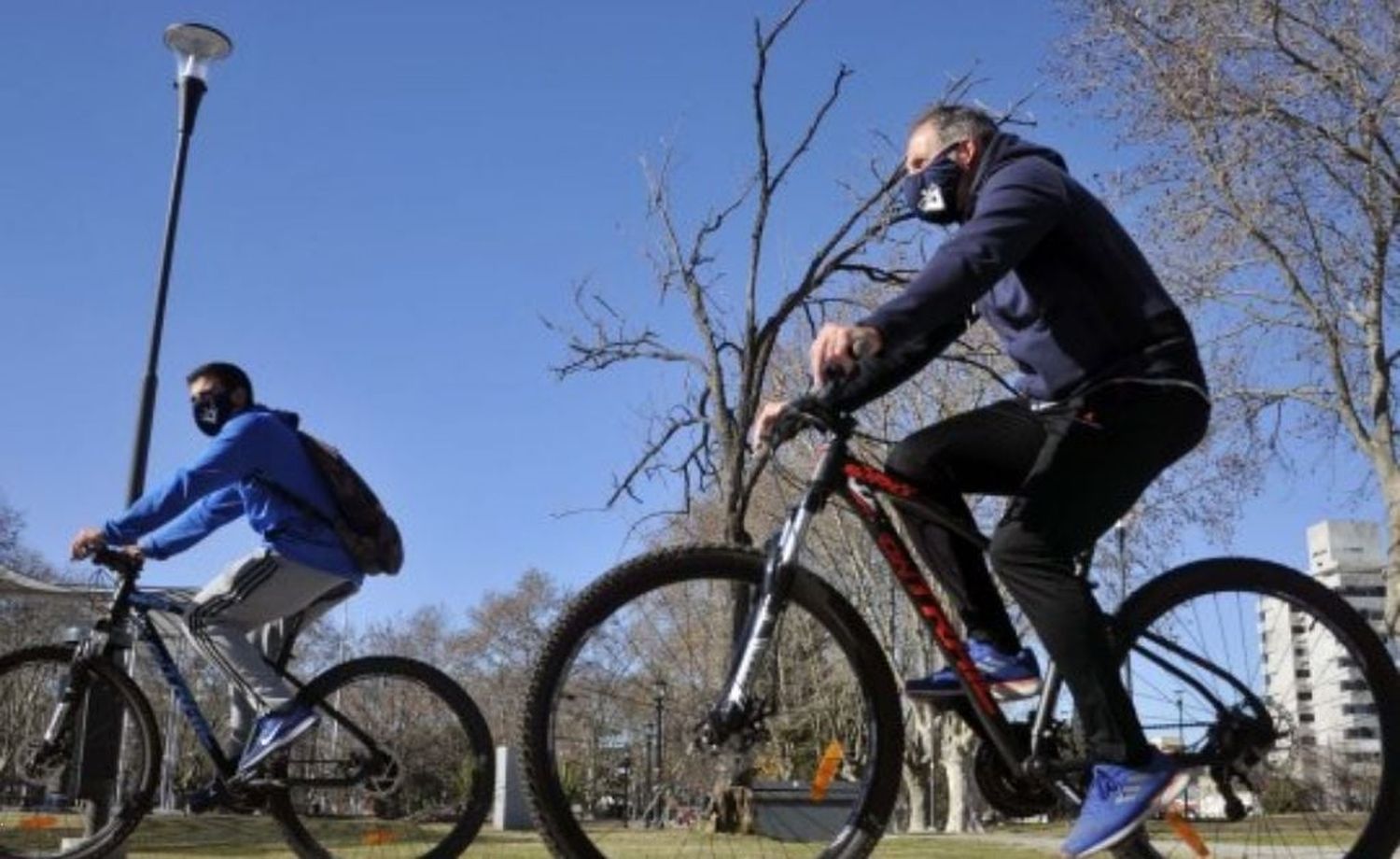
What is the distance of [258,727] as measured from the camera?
5637 mm

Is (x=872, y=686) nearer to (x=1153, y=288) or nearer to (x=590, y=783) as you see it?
(x=590, y=783)

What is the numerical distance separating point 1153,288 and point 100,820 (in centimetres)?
492

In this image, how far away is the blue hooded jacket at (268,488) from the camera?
18.8 feet

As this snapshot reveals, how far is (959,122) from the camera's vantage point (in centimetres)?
395

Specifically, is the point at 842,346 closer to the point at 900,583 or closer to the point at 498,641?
the point at 900,583

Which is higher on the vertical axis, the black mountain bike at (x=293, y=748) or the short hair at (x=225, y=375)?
the short hair at (x=225, y=375)

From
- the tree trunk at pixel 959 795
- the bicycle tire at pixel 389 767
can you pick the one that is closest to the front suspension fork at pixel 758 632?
the bicycle tire at pixel 389 767

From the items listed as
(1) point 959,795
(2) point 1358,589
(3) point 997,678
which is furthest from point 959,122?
(1) point 959,795

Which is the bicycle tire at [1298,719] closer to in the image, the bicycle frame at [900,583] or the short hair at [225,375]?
the bicycle frame at [900,583]

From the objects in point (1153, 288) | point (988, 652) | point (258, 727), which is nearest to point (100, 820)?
point (258, 727)

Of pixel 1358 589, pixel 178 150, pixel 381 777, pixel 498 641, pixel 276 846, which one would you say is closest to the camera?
pixel 381 777

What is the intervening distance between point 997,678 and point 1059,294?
106 centimetres

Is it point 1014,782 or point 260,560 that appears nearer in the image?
point 1014,782

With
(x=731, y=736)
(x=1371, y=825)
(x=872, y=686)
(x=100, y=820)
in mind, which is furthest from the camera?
(x=100, y=820)
